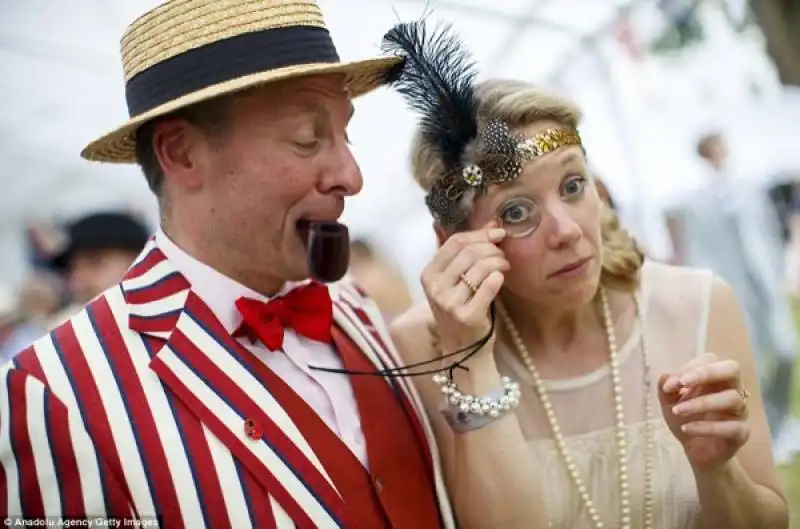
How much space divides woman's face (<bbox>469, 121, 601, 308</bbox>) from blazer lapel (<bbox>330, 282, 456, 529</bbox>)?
0.29 m

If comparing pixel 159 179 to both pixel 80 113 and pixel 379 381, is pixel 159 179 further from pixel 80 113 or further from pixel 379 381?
pixel 80 113

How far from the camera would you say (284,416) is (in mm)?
1307

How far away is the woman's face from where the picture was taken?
1.41 metres

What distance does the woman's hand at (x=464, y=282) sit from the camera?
135 cm

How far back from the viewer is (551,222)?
4.60ft

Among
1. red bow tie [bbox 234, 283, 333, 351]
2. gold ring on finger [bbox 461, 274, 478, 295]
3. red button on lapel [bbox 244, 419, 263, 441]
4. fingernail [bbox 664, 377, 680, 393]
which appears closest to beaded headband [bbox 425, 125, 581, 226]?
gold ring on finger [bbox 461, 274, 478, 295]

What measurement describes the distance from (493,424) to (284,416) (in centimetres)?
35

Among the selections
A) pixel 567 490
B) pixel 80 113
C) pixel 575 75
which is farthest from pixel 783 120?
pixel 80 113

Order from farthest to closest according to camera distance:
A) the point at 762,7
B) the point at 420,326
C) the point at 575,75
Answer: the point at 575,75
the point at 420,326
the point at 762,7

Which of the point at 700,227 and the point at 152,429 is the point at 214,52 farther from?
the point at 700,227

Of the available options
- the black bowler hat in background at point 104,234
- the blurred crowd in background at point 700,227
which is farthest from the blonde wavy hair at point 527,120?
the black bowler hat in background at point 104,234

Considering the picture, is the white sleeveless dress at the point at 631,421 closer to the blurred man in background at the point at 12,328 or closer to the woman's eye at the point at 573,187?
the woman's eye at the point at 573,187

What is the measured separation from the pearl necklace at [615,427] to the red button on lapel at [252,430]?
550 millimetres

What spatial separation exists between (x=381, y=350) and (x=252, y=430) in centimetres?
36
